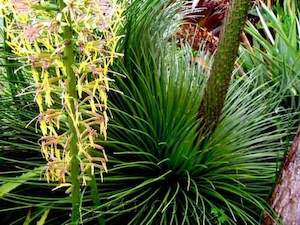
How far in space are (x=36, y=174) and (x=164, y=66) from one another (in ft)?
2.40

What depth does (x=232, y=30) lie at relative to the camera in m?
1.93

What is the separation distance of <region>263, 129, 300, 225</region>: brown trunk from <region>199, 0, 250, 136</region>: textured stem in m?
0.31

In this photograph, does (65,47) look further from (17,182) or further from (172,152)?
(172,152)

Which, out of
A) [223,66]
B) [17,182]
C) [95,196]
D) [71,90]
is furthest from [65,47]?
[223,66]

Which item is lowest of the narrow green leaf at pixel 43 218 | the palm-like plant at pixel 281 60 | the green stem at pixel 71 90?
the narrow green leaf at pixel 43 218

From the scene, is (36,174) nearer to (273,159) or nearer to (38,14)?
(38,14)

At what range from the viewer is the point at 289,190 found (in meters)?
1.85

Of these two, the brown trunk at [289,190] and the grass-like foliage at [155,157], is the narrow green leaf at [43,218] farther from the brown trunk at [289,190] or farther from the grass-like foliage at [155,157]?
the brown trunk at [289,190]

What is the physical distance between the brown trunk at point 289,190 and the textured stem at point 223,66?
0.31 metres

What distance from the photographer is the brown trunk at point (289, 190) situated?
1832 mm

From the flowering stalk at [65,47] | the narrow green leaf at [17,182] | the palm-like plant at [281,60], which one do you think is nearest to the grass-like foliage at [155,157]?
the narrow green leaf at [17,182]

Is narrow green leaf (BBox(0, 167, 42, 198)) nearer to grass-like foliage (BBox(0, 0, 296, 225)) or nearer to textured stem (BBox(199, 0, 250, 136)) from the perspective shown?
grass-like foliage (BBox(0, 0, 296, 225))

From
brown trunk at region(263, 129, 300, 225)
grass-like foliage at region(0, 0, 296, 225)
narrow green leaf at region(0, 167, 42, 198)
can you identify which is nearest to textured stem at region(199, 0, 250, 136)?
grass-like foliage at region(0, 0, 296, 225)

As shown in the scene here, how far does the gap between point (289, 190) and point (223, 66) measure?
45 centimetres
